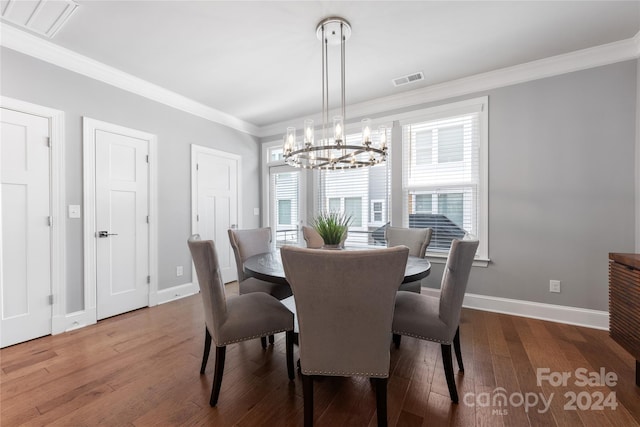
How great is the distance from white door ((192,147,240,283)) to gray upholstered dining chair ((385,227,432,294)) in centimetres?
261

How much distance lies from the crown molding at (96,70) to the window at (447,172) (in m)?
2.86

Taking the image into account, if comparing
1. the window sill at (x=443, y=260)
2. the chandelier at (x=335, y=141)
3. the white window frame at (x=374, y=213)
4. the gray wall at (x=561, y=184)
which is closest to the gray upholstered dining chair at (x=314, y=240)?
the chandelier at (x=335, y=141)

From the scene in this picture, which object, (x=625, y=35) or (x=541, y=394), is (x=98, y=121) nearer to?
(x=541, y=394)

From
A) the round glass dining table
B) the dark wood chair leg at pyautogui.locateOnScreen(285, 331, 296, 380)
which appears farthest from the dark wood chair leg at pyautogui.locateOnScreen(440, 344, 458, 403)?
the dark wood chair leg at pyautogui.locateOnScreen(285, 331, 296, 380)

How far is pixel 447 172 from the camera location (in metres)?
3.27

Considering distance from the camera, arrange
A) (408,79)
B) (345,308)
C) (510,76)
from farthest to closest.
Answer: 1. (408,79)
2. (510,76)
3. (345,308)

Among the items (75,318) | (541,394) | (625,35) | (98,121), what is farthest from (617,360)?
(98,121)

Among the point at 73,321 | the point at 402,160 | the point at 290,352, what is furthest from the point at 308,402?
the point at 402,160

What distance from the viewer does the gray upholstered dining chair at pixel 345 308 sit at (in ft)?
3.85

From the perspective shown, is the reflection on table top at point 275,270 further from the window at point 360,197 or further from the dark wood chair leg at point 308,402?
the window at point 360,197

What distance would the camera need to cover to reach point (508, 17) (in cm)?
211

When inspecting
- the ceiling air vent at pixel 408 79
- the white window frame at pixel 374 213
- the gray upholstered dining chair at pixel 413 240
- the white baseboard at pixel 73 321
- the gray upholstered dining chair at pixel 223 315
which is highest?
the ceiling air vent at pixel 408 79

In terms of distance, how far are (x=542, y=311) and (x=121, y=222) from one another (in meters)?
4.66

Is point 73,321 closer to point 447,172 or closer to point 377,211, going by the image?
point 377,211
